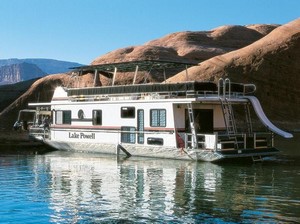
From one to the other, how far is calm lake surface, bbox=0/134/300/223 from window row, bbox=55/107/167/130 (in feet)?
7.05

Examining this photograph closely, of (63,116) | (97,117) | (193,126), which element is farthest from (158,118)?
(63,116)

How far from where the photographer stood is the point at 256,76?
237ft

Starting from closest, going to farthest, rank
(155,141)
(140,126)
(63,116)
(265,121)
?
(265,121)
(155,141)
(140,126)
(63,116)

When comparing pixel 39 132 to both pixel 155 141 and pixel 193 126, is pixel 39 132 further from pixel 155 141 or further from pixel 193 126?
pixel 193 126

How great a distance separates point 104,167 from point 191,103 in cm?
541

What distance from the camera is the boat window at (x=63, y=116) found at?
34.5 m

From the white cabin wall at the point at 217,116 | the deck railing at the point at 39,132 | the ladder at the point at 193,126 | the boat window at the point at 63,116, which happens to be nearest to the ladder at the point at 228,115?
the white cabin wall at the point at 217,116

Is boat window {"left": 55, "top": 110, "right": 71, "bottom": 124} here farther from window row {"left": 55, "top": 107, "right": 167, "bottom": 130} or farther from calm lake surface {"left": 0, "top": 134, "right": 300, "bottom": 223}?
calm lake surface {"left": 0, "top": 134, "right": 300, "bottom": 223}

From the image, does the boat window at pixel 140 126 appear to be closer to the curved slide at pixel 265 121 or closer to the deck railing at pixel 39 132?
the curved slide at pixel 265 121

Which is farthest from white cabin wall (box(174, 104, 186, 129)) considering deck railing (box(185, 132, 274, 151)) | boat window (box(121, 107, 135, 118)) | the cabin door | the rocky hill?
the rocky hill

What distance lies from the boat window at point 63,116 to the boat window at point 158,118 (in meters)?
7.67

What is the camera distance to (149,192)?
61.0ft

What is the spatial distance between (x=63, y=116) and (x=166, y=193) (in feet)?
58.4

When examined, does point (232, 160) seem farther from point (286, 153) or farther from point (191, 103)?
point (286, 153)
